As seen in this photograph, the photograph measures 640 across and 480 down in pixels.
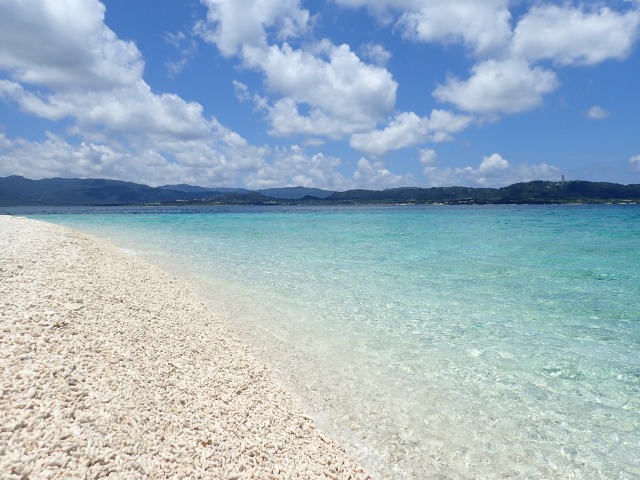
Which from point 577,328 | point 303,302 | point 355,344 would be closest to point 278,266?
point 303,302

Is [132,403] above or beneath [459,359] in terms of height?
above

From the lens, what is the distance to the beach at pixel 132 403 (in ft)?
11.2

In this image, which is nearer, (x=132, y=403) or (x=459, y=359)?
(x=132, y=403)

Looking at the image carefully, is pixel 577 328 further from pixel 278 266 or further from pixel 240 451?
pixel 278 266

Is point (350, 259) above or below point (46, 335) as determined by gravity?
below

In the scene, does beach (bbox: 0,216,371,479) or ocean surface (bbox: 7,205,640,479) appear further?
ocean surface (bbox: 7,205,640,479)

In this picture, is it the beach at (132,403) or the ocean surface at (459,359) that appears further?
the ocean surface at (459,359)

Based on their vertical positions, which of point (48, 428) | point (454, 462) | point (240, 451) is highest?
point (48, 428)

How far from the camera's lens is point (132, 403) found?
14.1 feet

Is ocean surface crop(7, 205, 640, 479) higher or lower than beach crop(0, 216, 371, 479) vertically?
lower

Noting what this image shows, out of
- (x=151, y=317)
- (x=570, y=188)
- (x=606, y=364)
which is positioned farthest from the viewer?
(x=570, y=188)

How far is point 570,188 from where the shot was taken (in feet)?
612

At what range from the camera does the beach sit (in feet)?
11.2

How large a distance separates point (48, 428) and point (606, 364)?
9.41 metres
